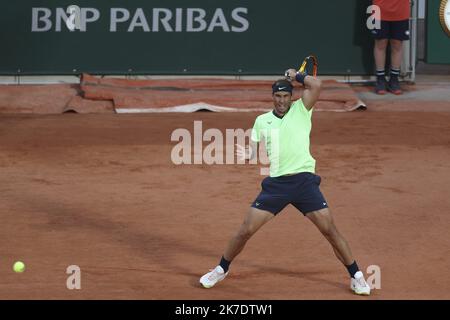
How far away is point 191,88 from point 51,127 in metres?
2.68

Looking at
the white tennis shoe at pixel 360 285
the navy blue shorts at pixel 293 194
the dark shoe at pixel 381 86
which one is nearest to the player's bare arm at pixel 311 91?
the navy blue shorts at pixel 293 194

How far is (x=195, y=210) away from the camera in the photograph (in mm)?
12422

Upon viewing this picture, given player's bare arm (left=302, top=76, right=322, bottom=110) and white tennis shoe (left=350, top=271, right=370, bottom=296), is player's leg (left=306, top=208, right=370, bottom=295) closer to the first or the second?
white tennis shoe (left=350, top=271, right=370, bottom=296)

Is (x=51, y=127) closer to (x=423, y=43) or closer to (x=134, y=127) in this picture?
(x=134, y=127)

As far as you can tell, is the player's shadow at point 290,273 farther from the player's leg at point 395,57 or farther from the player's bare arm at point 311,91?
the player's leg at point 395,57

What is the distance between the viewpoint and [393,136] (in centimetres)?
1592

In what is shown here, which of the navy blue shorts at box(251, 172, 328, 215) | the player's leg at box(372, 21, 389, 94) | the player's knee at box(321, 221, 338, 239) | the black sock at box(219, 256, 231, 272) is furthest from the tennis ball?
the player's leg at box(372, 21, 389, 94)

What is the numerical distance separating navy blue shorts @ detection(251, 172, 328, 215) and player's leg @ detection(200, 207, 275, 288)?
0.24 feet

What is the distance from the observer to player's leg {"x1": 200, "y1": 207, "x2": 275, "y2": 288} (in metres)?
9.43

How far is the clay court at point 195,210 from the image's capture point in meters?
9.94

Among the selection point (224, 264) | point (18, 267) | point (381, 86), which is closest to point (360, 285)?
point (224, 264)

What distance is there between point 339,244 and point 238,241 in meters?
0.86

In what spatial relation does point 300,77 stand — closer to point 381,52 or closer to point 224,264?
point 224,264

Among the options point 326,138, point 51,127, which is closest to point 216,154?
point 326,138
